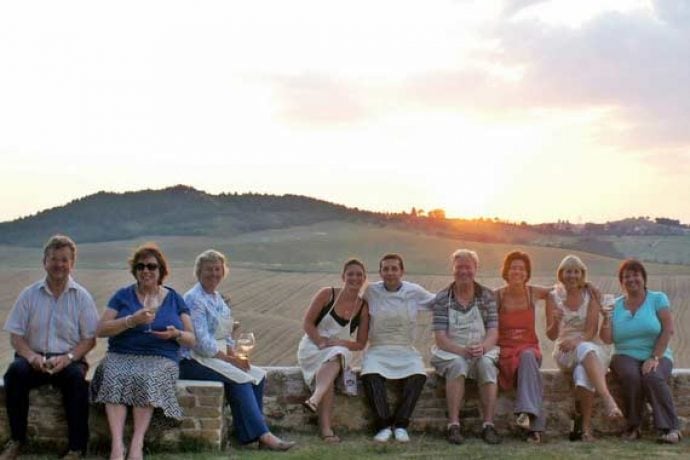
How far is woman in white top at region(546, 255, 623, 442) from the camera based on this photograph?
7.03 m

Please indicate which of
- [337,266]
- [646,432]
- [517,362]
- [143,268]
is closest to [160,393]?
[143,268]

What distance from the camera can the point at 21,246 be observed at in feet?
184

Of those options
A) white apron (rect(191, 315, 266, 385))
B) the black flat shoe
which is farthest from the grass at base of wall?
white apron (rect(191, 315, 266, 385))

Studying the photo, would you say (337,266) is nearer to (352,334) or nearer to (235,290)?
(235,290)

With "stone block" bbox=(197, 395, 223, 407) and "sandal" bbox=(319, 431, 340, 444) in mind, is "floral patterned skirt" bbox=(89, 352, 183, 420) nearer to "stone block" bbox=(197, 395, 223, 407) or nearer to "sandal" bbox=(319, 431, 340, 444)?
"stone block" bbox=(197, 395, 223, 407)

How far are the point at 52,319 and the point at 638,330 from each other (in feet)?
13.5

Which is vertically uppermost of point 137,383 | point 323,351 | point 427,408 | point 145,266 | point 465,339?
point 145,266

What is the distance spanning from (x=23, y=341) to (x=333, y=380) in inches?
83.7

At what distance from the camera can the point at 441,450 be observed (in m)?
6.52

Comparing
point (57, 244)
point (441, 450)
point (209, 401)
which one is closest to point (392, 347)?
point (441, 450)

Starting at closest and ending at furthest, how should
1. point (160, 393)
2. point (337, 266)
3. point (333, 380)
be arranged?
point (160, 393) → point (333, 380) → point (337, 266)

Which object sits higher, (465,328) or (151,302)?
(151,302)

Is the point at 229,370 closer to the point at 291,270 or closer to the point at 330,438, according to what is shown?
the point at 330,438

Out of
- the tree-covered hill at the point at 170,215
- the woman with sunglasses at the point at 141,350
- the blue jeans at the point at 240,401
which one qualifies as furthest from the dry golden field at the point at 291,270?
the woman with sunglasses at the point at 141,350
